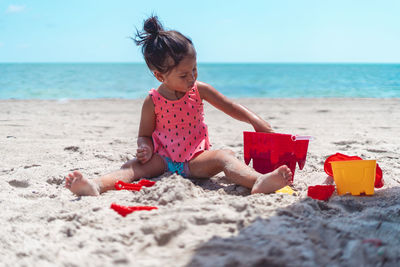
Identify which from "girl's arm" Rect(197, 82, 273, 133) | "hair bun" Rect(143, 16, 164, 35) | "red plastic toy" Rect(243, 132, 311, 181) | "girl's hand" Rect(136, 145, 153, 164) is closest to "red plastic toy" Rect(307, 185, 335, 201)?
"red plastic toy" Rect(243, 132, 311, 181)

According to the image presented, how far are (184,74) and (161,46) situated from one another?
247 millimetres

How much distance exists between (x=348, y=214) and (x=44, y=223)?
1407 mm

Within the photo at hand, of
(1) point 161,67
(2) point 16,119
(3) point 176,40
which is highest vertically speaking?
(3) point 176,40

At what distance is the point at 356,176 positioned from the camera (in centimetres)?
200

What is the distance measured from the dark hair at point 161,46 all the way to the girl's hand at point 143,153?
532mm

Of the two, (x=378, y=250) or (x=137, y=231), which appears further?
(x=137, y=231)

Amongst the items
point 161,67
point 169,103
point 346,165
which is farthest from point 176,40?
point 346,165

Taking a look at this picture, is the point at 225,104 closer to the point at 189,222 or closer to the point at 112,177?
the point at 112,177

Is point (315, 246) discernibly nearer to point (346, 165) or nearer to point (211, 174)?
point (346, 165)

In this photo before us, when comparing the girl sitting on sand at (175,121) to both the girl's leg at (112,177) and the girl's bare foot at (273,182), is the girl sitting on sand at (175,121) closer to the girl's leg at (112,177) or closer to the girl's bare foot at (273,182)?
the girl's leg at (112,177)

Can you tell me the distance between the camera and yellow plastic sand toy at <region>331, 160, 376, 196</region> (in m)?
1.99

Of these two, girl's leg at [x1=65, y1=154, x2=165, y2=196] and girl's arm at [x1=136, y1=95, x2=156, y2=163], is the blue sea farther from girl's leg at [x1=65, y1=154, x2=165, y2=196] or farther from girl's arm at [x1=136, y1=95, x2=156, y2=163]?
girl's leg at [x1=65, y1=154, x2=165, y2=196]

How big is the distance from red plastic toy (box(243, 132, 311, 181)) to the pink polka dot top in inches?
13.3

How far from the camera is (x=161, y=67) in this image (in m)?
2.46
